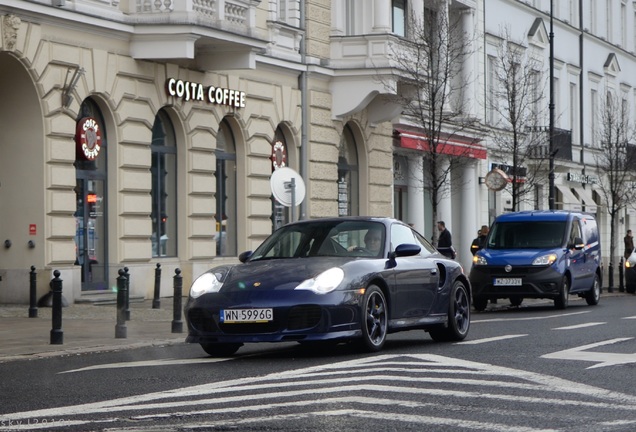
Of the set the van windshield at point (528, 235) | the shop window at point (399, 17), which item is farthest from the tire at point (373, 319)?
the shop window at point (399, 17)

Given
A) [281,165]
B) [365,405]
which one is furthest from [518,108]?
[365,405]

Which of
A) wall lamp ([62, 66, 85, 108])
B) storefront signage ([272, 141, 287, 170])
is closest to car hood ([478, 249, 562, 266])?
storefront signage ([272, 141, 287, 170])

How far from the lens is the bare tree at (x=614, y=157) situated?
5362 centimetres

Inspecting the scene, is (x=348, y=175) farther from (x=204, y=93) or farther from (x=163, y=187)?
(x=163, y=187)

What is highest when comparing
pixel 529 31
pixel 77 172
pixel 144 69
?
pixel 529 31

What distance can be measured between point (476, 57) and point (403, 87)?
10.0m

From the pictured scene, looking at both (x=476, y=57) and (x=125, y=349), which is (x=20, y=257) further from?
(x=476, y=57)

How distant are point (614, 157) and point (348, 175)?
19.6 meters

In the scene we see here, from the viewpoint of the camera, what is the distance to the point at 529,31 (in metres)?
53.8

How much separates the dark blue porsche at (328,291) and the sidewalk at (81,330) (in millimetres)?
2485

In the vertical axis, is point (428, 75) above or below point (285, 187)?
above

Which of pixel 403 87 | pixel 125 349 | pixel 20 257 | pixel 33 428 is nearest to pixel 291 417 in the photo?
pixel 33 428

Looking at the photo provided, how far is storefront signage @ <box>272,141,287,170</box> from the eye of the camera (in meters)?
34.2

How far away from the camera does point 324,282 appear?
15.0 meters
